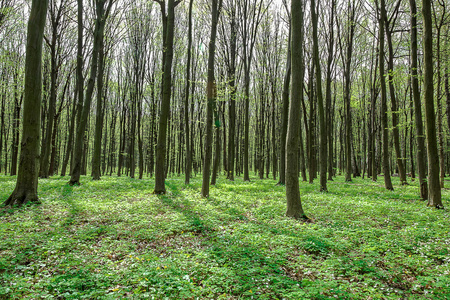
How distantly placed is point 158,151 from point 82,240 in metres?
6.39

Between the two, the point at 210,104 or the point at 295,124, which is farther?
the point at 210,104

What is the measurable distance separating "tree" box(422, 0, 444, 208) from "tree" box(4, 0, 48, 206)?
560 inches

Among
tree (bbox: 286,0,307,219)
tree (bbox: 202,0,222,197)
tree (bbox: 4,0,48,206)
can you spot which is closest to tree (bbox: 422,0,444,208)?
tree (bbox: 286,0,307,219)

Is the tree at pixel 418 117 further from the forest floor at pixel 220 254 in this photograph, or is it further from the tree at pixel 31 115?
the tree at pixel 31 115

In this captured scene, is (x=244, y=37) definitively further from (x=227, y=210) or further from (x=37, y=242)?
(x=37, y=242)

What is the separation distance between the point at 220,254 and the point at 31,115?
811 centimetres

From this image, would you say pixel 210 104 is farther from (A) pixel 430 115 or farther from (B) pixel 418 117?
(B) pixel 418 117

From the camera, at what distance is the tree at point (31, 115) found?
769cm

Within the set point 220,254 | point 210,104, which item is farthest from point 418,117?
point 220,254

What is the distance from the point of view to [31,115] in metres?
7.79

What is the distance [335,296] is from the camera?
10.3ft

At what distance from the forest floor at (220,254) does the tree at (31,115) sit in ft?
2.74

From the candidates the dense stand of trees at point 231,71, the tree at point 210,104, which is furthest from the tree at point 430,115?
the tree at point 210,104

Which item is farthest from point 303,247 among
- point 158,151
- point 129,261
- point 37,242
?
point 158,151
